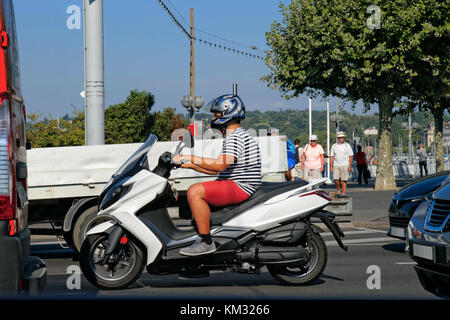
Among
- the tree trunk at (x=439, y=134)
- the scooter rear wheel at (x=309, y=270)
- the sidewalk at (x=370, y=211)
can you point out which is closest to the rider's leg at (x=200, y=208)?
the scooter rear wheel at (x=309, y=270)

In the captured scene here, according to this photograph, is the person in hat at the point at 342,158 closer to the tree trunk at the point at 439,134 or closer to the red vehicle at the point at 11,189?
the tree trunk at the point at 439,134

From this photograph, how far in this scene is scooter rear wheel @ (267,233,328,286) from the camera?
21.2 feet

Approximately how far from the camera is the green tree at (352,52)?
23.2m

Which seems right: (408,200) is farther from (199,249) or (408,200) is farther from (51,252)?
(51,252)

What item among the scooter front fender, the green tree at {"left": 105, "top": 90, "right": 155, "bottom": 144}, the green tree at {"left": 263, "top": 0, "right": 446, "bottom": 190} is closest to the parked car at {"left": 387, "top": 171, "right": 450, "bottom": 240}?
the scooter front fender

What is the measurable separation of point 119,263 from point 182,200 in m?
3.76

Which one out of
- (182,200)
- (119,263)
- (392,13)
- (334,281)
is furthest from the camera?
(392,13)

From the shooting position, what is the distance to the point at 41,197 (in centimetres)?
926

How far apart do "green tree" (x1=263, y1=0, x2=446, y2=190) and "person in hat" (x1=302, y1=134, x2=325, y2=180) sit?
20.2ft

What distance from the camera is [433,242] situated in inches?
202

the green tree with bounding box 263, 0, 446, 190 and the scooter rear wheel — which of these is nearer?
the scooter rear wheel

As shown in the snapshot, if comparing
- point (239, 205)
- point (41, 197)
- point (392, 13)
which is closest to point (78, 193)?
point (41, 197)

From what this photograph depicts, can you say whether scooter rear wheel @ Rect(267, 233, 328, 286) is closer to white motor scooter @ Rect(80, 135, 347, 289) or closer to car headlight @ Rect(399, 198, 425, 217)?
white motor scooter @ Rect(80, 135, 347, 289)

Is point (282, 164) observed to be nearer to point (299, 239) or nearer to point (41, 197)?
point (41, 197)
